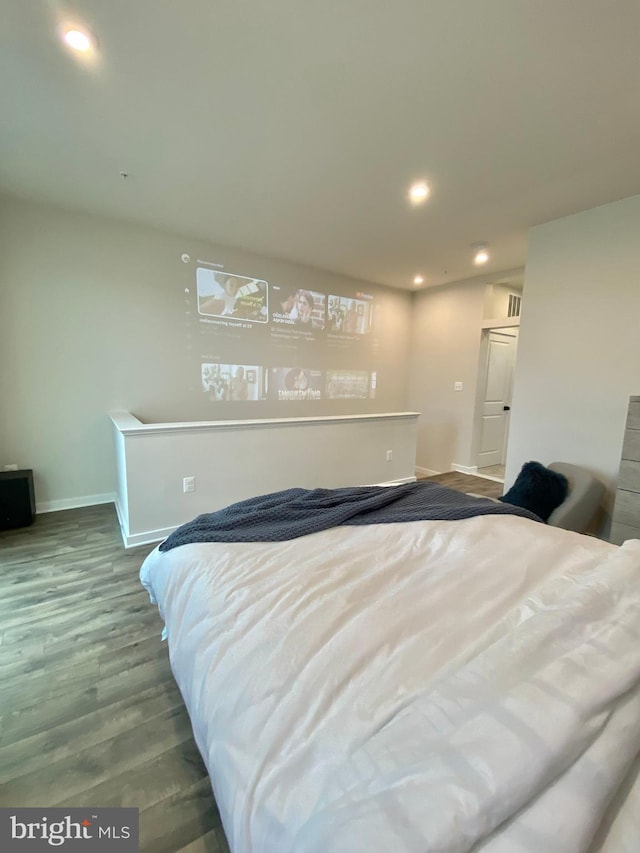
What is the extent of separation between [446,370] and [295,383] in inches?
89.5

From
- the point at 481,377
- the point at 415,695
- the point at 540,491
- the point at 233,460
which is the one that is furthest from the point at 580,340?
the point at 415,695

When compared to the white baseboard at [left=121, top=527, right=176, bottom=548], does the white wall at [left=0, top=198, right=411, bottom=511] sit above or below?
above

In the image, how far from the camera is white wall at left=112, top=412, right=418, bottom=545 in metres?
2.74

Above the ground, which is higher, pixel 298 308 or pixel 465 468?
pixel 298 308

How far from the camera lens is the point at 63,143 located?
2258mm

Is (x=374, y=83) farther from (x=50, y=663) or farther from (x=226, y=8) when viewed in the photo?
(x=50, y=663)

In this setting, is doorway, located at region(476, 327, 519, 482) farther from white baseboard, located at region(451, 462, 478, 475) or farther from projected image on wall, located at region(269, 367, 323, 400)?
projected image on wall, located at region(269, 367, 323, 400)

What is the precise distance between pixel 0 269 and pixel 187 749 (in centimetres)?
379

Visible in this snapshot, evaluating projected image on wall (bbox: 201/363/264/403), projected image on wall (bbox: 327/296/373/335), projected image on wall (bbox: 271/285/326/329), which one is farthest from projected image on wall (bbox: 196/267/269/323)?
projected image on wall (bbox: 327/296/373/335)

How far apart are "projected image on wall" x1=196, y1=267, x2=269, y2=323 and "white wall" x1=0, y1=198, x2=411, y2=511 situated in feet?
0.54

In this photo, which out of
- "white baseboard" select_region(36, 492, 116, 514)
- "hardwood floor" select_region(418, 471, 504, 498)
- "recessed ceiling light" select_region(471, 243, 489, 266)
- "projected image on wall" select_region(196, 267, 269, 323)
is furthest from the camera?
"hardwood floor" select_region(418, 471, 504, 498)

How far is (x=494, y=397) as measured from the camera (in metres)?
5.09

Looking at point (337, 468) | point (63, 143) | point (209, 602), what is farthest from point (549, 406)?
point (63, 143)

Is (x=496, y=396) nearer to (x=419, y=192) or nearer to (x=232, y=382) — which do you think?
(x=419, y=192)
